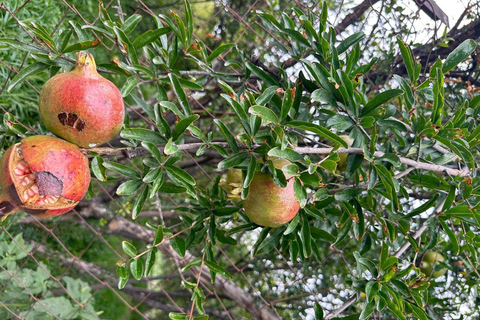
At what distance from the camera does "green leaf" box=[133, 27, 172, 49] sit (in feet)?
3.27

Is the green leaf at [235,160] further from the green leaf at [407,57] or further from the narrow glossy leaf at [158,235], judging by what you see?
the green leaf at [407,57]

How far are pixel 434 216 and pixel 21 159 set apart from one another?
1.09m

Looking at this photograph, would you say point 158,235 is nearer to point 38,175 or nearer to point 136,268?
point 136,268

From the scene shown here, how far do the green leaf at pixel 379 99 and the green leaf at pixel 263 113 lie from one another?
0.26 metres

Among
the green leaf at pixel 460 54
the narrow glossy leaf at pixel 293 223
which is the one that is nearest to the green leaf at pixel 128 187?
the narrow glossy leaf at pixel 293 223

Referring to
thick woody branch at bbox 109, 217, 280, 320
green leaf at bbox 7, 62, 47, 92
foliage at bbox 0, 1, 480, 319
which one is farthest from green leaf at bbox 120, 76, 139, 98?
thick woody branch at bbox 109, 217, 280, 320

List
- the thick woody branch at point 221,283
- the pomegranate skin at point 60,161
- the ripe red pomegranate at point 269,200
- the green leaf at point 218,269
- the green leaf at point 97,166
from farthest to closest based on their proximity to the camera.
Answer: the thick woody branch at point 221,283 < the green leaf at point 218,269 < the ripe red pomegranate at point 269,200 < the green leaf at point 97,166 < the pomegranate skin at point 60,161

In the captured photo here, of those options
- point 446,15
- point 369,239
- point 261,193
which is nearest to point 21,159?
point 261,193

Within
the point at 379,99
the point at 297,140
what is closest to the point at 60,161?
the point at 297,140

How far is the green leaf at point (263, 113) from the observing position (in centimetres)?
87

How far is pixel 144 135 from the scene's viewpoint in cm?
94

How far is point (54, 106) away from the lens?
0.86 metres

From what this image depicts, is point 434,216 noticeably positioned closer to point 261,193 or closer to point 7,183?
point 261,193

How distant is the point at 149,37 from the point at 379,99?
608 millimetres
